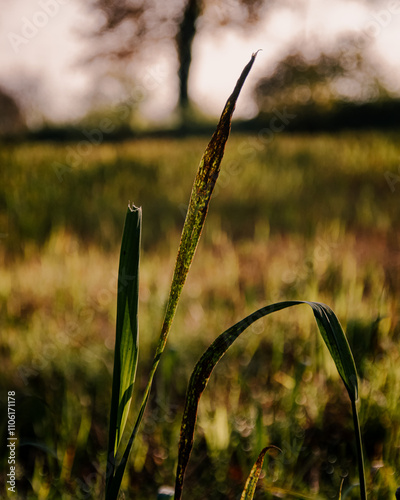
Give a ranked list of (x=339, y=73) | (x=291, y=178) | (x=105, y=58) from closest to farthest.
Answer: (x=291, y=178)
(x=339, y=73)
(x=105, y=58)

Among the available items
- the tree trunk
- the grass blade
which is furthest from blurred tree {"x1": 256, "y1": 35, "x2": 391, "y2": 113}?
the grass blade

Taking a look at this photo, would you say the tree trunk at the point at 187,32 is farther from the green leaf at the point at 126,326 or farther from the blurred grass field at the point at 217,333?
the green leaf at the point at 126,326

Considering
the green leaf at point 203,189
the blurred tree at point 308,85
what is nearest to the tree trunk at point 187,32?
the blurred tree at point 308,85

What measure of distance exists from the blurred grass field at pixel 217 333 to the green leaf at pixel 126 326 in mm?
170

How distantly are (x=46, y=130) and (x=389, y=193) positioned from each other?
569 centimetres

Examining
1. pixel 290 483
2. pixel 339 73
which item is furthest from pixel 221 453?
pixel 339 73

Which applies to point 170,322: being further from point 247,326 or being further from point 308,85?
point 308,85

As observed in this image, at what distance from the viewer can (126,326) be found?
324 mm

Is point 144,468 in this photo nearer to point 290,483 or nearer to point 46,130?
point 290,483

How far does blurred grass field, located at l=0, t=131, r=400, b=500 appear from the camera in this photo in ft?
2.54

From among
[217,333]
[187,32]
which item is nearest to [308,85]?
[187,32]

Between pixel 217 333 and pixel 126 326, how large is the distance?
2.94 ft

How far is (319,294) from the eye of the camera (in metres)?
1.43

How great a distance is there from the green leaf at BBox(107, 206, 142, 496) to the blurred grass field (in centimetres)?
17
